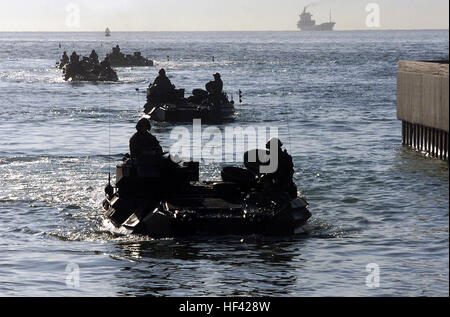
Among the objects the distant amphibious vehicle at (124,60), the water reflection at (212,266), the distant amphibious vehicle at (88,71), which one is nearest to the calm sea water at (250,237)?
the water reflection at (212,266)

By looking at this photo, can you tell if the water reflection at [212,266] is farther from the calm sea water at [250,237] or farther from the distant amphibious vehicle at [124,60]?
the distant amphibious vehicle at [124,60]

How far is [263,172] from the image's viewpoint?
27.1 meters

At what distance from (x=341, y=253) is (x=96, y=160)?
72.0 feet

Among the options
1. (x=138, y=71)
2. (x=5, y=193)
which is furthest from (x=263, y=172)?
(x=138, y=71)

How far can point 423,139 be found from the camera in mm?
43906

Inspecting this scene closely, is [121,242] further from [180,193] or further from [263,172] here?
[263,172]

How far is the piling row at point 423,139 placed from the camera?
135ft

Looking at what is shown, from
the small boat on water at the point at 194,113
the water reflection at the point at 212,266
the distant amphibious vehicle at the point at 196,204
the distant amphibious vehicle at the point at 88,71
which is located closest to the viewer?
the water reflection at the point at 212,266

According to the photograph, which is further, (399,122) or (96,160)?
(399,122)

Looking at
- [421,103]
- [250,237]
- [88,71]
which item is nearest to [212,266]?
[250,237]

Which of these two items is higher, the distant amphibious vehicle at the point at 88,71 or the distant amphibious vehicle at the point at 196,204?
the distant amphibious vehicle at the point at 88,71

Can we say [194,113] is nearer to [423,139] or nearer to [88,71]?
[423,139]

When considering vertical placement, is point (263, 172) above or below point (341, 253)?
above

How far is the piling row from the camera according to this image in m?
41.0
